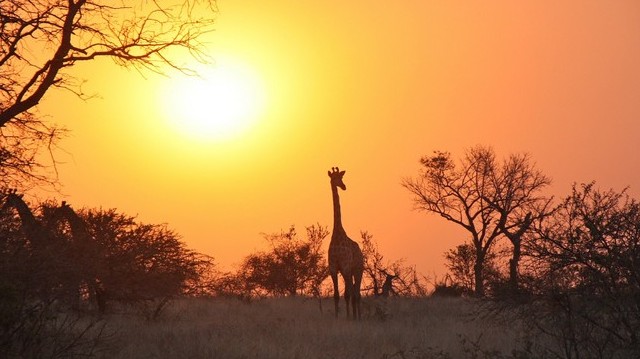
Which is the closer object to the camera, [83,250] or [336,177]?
[83,250]

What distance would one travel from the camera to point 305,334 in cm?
1808

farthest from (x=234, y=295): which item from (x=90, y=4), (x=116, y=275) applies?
(x=90, y=4)

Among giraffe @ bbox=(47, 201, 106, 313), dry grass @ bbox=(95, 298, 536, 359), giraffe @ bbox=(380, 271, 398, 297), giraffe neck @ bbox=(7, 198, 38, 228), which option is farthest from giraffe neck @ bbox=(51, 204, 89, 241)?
giraffe @ bbox=(380, 271, 398, 297)

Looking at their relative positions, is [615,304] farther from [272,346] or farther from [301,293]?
[301,293]

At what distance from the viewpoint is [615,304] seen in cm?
1038

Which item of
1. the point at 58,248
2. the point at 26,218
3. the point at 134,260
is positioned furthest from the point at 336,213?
the point at 58,248

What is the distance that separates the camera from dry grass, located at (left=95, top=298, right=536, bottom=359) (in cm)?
1421

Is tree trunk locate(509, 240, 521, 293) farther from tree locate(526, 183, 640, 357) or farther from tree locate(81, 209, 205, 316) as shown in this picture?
tree locate(81, 209, 205, 316)

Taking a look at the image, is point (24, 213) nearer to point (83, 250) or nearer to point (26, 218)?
point (26, 218)

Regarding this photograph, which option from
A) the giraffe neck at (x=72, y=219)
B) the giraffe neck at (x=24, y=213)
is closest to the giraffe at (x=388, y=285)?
the giraffe neck at (x=72, y=219)

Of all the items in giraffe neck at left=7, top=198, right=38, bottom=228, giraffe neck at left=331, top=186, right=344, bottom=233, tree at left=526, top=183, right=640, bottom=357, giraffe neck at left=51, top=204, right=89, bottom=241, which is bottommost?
tree at left=526, top=183, right=640, bottom=357

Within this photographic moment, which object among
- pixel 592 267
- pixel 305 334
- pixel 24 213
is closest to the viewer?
pixel 592 267

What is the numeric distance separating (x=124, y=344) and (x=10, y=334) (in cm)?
506

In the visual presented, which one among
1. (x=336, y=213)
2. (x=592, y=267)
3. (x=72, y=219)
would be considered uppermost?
(x=336, y=213)
